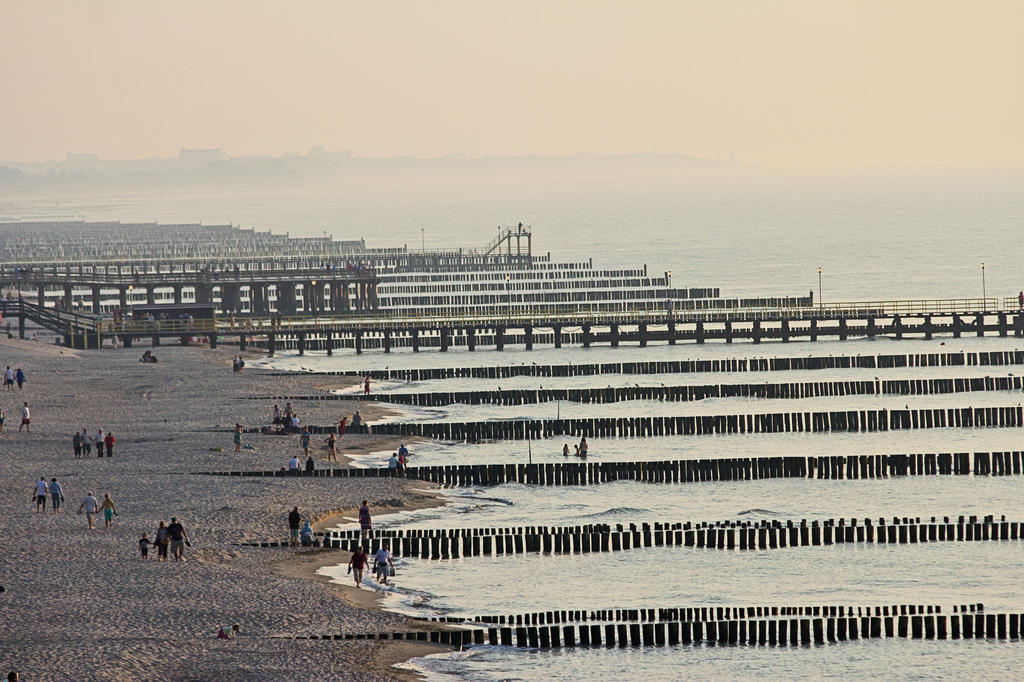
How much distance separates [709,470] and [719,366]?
3349 centimetres

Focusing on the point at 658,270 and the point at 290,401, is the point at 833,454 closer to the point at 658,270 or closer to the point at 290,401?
the point at 290,401

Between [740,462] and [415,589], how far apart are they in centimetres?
2000

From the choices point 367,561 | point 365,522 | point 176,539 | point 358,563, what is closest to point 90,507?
point 176,539

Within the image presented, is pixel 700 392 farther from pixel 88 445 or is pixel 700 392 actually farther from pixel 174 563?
pixel 174 563

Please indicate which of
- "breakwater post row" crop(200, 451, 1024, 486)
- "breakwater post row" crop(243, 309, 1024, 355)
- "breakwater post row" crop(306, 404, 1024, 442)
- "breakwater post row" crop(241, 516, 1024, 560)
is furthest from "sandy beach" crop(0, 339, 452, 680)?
"breakwater post row" crop(243, 309, 1024, 355)

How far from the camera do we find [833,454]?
63625mm

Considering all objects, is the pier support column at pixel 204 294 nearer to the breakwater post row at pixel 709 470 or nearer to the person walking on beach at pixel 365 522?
the breakwater post row at pixel 709 470

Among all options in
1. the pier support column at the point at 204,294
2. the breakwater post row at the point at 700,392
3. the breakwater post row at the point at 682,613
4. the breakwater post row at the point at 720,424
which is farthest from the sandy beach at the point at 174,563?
the pier support column at the point at 204,294

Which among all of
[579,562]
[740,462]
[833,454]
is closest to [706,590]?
[579,562]

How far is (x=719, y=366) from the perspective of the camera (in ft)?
299

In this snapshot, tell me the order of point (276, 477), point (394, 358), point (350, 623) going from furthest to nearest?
point (394, 358)
point (276, 477)
point (350, 623)

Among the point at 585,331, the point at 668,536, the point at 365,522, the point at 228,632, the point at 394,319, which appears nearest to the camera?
the point at 228,632

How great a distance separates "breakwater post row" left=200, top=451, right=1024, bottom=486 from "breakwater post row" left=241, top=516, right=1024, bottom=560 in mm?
8007

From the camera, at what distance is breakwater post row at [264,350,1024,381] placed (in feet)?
288
